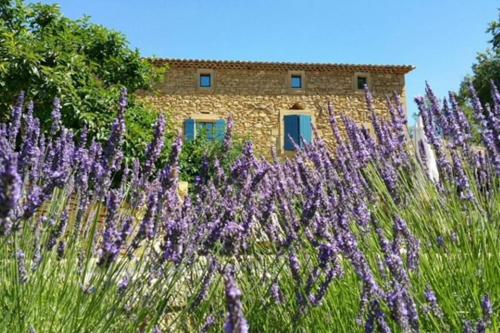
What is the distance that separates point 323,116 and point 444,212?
16.2m

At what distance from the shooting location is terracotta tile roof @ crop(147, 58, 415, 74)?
17922 millimetres

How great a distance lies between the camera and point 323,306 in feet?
6.66

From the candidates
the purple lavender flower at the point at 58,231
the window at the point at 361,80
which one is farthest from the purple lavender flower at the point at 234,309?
the window at the point at 361,80

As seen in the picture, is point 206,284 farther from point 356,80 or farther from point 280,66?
point 356,80

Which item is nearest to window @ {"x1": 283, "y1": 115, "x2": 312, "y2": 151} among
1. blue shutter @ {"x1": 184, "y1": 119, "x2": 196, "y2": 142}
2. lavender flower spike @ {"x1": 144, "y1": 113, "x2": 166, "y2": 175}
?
blue shutter @ {"x1": 184, "y1": 119, "x2": 196, "y2": 142}

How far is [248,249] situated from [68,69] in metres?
6.54

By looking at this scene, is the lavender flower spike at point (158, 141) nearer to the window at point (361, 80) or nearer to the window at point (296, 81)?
the window at point (296, 81)

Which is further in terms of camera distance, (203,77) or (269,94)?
(269,94)

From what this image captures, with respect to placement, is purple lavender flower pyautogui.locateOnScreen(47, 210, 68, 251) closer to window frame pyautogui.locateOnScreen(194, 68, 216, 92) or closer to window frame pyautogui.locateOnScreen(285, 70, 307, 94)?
window frame pyautogui.locateOnScreen(194, 68, 216, 92)

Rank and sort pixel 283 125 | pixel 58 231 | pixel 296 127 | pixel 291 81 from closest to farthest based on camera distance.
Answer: pixel 58 231
pixel 296 127
pixel 283 125
pixel 291 81

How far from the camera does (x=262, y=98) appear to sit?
723 inches

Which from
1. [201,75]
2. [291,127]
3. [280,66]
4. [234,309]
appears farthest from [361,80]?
[234,309]

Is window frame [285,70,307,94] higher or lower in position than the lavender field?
higher

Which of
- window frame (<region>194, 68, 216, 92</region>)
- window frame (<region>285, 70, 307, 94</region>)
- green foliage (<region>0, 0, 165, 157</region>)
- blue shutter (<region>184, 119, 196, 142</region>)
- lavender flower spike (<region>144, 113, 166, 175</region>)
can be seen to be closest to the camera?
lavender flower spike (<region>144, 113, 166, 175</region>)
